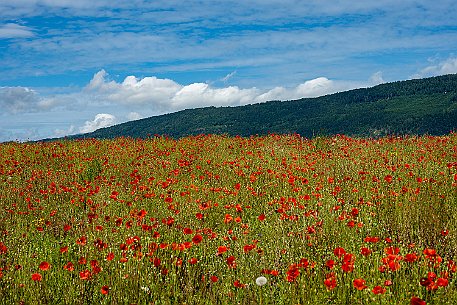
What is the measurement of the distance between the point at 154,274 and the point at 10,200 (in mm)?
→ 4891

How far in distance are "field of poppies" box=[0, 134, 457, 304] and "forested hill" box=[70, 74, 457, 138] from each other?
12845 centimetres

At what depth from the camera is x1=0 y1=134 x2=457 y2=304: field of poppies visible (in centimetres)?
369

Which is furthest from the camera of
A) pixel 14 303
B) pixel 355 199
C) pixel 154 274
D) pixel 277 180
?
pixel 277 180

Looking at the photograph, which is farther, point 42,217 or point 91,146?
point 91,146

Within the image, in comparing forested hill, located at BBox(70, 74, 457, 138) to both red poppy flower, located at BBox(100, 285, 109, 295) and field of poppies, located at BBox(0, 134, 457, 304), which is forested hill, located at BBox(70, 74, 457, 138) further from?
red poppy flower, located at BBox(100, 285, 109, 295)

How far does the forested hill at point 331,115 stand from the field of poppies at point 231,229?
128 m

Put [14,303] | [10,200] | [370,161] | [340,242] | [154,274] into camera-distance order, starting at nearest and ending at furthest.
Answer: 1. [14,303]
2. [154,274]
3. [340,242]
4. [10,200]
5. [370,161]

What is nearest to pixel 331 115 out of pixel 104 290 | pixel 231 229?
pixel 231 229

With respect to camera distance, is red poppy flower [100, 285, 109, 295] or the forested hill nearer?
red poppy flower [100, 285, 109, 295]

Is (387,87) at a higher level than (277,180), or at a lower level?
higher

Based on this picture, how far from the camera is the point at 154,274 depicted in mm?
4145

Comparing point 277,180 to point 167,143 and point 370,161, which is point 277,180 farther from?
point 167,143

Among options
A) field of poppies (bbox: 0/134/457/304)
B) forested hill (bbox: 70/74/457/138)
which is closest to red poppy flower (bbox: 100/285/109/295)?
field of poppies (bbox: 0/134/457/304)

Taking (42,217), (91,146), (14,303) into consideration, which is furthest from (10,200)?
(91,146)
